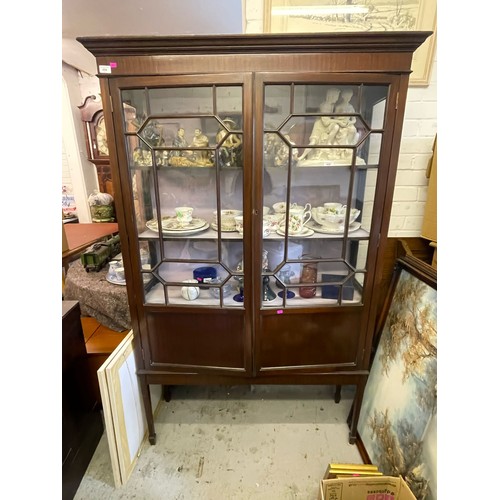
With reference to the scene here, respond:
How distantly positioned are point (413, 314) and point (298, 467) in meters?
0.92

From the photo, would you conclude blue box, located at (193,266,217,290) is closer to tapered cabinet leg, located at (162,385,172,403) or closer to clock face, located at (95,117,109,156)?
tapered cabinet leg, located at (162,385,172,403)

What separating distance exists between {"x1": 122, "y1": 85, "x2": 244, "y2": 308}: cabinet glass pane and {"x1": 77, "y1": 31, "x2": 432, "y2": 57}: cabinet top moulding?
113mm

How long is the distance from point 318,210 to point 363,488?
3.64 ft

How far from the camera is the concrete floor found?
120 centimetres

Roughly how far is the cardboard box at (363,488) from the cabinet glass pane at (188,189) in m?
0.77

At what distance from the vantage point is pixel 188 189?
45.0 inches

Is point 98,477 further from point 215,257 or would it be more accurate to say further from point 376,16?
point 376,16

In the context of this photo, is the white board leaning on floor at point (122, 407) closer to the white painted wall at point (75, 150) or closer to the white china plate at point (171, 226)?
the white china plate at point (171, 226)

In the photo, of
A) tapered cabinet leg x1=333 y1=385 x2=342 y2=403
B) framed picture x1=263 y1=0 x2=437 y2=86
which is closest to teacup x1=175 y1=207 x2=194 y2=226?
framed picture x1=263 y1=0 x2=437 y2=86

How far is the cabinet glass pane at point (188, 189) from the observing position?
3.16ft

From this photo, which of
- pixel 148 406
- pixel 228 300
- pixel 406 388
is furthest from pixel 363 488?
pixel 148 406

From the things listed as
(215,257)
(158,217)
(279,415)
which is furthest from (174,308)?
(279,415)

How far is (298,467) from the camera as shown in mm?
1292

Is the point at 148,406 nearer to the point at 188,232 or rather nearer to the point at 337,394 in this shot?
the point at 188,232
